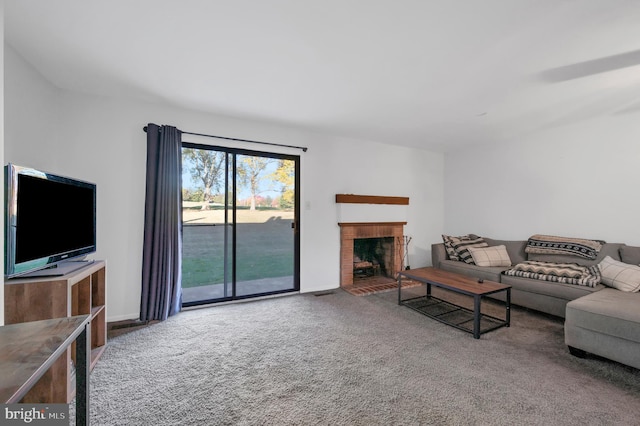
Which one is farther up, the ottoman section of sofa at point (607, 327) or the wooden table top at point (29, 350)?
the wooden table top at point (29, 350)

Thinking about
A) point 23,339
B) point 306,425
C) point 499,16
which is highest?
point 499,16

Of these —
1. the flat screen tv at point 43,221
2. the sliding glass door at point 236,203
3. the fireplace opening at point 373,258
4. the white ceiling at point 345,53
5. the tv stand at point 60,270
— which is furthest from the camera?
the fireplace opening at point 373,258

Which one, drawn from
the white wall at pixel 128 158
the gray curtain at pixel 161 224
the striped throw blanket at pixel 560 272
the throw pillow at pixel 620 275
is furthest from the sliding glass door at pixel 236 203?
the throw pillow at pixel 620 275

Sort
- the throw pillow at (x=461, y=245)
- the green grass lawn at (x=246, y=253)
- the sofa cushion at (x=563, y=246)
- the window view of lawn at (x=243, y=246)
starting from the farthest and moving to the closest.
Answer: the green grass lawn at (x=246, y=253) < the throw pillow at (x=461, y=245) < the window view of lawn at (x=243, y=246) < the sofa cushion at (x=563, y=246)

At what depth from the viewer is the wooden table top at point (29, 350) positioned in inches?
26.4

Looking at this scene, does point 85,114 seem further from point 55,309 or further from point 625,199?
point 625,199

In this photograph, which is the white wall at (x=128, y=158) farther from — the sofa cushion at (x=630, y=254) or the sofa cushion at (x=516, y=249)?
the sofa cushion at (x=630, y=254)

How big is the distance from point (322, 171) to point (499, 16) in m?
2.64

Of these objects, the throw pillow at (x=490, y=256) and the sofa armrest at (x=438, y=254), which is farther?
the sofa armrest at (x=438, y=254)

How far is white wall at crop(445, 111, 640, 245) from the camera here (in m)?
3.12

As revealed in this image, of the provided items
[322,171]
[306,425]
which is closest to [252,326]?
[306,425]

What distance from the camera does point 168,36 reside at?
5.89 ft

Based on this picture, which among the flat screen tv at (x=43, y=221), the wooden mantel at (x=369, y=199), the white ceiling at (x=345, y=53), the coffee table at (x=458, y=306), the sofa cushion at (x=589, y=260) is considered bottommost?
the coffee table at (x=458, y=306)

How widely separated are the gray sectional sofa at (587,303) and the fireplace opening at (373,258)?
1065mm
